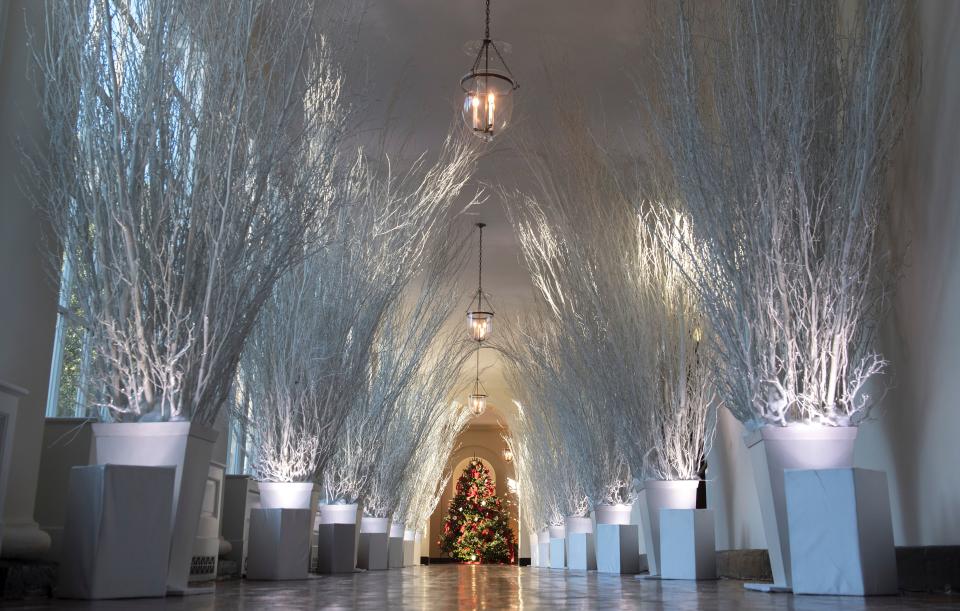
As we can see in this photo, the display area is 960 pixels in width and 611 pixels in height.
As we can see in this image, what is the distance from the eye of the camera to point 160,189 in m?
2.85

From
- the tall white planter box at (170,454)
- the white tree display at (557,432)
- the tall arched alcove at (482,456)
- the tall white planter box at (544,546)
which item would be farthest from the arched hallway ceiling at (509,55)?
the tall arched alcove at (482,456)

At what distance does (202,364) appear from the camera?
288 centimetres

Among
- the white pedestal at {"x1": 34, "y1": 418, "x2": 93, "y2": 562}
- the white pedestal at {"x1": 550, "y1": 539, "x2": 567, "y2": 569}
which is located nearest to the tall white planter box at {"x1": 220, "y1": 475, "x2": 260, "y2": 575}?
the white pedestal at {"x1": 34, "y1": 418, "x2": 93, "y2": 562}

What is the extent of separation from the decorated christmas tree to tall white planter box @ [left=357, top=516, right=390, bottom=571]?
44.5 feet

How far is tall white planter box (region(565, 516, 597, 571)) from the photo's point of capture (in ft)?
23.8

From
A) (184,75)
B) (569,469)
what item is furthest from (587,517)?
(184,75)

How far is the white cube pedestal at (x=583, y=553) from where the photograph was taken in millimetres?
7254

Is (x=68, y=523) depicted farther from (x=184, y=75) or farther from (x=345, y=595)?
(x=184, y=75)

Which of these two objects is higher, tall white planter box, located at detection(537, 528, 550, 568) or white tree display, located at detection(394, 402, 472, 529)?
white tree display, located at detection(394, 402, 472, 529)

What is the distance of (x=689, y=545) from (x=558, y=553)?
5.74 metres

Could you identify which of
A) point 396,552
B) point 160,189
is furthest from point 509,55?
point 396,552

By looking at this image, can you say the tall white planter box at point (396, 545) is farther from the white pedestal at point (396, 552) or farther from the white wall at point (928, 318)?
the white wall at point (928, 318)

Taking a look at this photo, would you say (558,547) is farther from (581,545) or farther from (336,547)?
(336,547)

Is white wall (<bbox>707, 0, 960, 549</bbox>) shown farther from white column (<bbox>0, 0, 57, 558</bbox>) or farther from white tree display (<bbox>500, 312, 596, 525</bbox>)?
white column (<bbox>0, 0, 57, 558</bbox>)
